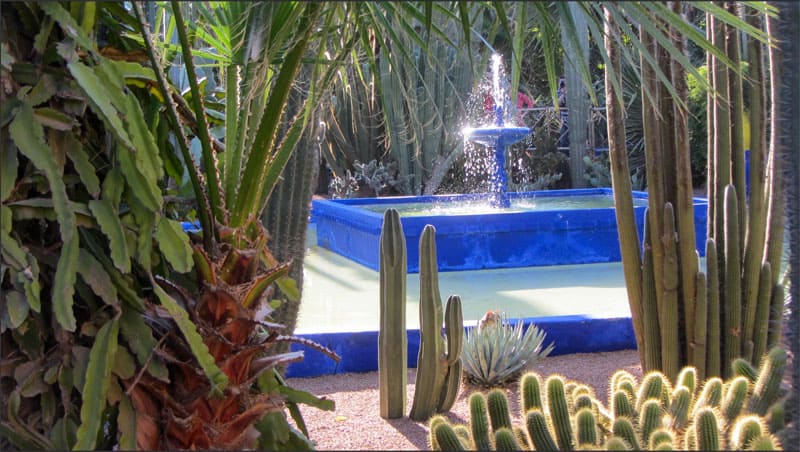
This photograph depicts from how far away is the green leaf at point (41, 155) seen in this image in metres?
1.97

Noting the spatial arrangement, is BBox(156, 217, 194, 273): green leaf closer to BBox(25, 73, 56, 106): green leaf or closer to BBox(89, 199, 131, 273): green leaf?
BBox(89, 199, 131, 273): green leaf

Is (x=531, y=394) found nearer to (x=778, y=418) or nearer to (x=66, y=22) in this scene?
(x=778, y=418)

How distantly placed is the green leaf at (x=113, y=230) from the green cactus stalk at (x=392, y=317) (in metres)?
1.75

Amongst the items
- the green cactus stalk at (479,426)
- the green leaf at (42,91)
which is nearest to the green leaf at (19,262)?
the green leaf at (42,91)

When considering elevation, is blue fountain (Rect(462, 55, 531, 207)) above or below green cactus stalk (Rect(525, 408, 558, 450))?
above

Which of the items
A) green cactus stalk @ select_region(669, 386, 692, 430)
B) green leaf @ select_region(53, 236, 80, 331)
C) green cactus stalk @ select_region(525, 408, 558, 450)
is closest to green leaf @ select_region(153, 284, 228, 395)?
green leaf @ select_region(53, 236, 80, 331)

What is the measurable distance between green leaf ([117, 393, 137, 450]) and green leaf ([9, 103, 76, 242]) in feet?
1.45

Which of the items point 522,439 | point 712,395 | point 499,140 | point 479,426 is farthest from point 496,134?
point 479,426

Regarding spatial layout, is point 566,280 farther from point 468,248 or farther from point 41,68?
point 41,68

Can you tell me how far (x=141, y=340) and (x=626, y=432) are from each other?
4.07 feet

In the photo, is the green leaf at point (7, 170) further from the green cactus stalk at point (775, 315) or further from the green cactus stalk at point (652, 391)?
the green cactus stalk at point (775, 315)

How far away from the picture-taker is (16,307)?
203 centimetres

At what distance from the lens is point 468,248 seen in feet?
30.7

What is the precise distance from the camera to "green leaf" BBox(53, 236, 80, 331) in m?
1.96
